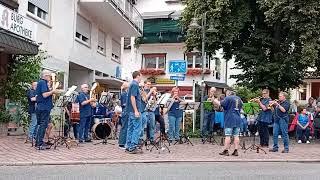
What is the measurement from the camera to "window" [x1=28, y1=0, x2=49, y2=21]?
2112cm

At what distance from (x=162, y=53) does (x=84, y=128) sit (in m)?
30.5

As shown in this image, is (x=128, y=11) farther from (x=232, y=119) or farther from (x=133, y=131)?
(x=133, y=131)

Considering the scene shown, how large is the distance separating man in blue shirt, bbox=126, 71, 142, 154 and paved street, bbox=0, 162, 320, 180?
5.62 feet

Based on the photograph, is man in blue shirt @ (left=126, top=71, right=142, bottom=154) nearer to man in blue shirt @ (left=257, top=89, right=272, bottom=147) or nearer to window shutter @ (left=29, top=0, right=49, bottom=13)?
man in blue shirt @ (left=257, top=89, right=272, bottom=147)

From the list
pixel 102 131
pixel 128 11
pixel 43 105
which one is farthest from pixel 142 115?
pixel 128 11

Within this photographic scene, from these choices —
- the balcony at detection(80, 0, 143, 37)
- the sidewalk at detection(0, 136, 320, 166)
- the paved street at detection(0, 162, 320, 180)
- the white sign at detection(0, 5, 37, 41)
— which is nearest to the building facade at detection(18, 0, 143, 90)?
the balcony at detection(80, 0, 143, 37)

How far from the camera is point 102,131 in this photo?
677 inches

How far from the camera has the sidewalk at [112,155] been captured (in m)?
11.7

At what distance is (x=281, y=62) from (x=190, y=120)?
169 inches

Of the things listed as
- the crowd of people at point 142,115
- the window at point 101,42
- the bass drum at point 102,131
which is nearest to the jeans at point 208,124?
the crowd of people at point 142,115

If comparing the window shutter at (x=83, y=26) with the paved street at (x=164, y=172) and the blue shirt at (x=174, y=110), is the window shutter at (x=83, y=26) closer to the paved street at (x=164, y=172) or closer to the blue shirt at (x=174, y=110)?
the blue shirt at (x=174, y=110)

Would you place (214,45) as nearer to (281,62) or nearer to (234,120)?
(281,62)

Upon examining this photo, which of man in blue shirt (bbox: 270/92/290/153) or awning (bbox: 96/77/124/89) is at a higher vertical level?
awning (bbox: 96/77/124/89)

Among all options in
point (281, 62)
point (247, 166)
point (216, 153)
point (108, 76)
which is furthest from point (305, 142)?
point (108, 76)
